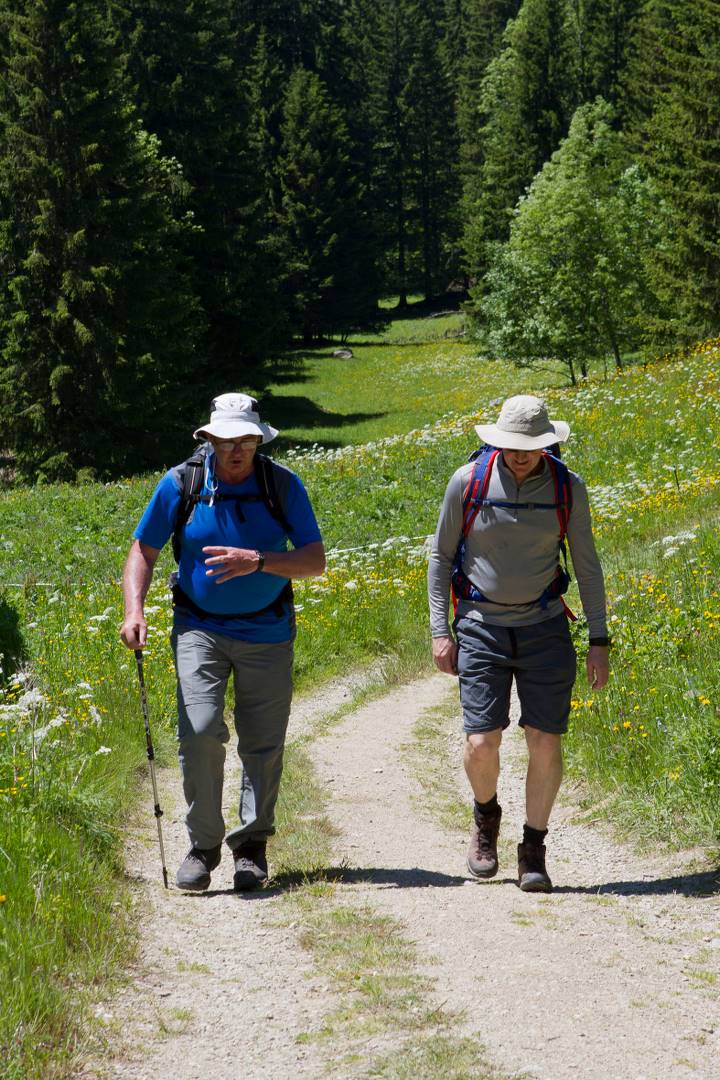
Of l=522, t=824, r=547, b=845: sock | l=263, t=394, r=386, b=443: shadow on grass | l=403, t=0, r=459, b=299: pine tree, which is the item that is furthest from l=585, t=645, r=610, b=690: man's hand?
l=403, t=0, r=459, b=299: pine tree

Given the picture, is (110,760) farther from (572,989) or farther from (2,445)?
(2,445)

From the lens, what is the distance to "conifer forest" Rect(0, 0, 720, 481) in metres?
30.9

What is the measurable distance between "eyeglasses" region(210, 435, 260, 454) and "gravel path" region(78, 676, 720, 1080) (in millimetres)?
2143

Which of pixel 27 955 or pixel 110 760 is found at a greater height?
pixel 27 955

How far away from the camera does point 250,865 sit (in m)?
5.72

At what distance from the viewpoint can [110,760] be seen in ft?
23.8

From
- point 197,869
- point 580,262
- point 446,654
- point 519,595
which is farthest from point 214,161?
point 197,869

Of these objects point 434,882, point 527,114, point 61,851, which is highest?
point 527,114

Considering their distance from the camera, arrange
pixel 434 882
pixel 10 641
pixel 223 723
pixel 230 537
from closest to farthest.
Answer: pixel 230 537 < pixel 223 723 < pixel 434 882 < pixel 10 641

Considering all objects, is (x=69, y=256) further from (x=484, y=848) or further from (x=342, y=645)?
(x=484, y=848)

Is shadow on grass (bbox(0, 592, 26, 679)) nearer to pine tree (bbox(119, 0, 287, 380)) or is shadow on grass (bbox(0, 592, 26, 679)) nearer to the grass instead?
the grass

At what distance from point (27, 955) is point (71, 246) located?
28434mm

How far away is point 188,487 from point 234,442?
337 millimetres

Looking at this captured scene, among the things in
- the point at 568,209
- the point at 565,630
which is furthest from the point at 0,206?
the point at 565,630
